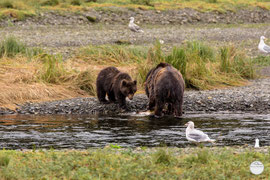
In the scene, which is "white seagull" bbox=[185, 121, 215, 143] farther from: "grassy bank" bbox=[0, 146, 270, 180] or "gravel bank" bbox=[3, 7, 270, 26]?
"gravel bank" bbox=[3, 7, 270, 26]

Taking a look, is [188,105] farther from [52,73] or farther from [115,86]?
[52,73]

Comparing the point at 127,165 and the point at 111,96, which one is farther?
the point at 111,96

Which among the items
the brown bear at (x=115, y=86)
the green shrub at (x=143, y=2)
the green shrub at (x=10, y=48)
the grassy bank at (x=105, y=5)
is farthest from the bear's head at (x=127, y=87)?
the green shrub at (x=143, y=2)

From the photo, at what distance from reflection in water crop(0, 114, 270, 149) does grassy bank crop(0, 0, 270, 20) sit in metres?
21.9

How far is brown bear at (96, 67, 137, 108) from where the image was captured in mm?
13453

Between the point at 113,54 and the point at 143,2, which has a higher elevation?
the point at 143,2

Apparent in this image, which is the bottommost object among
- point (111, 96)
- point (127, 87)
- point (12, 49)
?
point (111, 96)

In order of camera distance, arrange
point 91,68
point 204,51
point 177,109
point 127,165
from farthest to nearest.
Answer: point 204,51
point 91,68
point 177,109
point 127,165

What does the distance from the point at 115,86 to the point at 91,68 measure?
137 inches

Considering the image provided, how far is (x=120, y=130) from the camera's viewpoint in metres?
11.4

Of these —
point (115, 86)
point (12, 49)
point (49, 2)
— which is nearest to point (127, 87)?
point (115, 86)

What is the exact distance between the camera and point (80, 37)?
27.3 m

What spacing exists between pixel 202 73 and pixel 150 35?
1228 cm

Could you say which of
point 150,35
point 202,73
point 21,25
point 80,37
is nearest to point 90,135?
point 202,73
